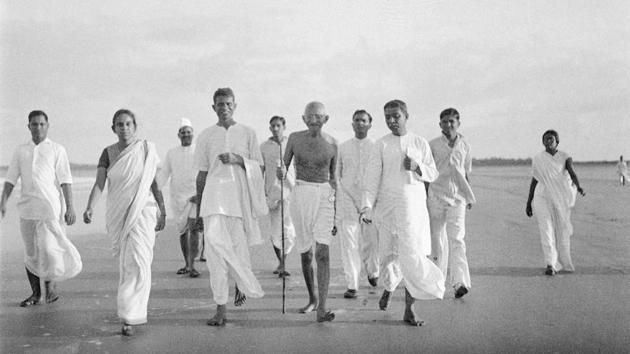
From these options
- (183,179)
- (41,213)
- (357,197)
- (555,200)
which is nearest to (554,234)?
(555,200)

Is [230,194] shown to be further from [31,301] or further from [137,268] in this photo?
[31,301]

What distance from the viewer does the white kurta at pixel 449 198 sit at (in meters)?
6.66

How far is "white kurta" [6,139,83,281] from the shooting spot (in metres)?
6.46

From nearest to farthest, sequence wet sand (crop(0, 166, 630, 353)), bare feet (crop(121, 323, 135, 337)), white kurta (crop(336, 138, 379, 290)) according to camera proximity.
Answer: wet sand (crop(0, 166, 630, 353)) → bare feet (crop(121, 323, 135, 337)) → white kurta (crop(336, 138, 379, 290))

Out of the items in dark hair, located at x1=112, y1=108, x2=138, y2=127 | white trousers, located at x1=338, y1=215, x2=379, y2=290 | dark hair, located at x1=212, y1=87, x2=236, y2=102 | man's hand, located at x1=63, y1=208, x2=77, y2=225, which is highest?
dark hair, located at x1=212, y1=87, x2=236, y2=102

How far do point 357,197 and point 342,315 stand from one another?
207 centimetres

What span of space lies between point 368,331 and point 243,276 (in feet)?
4.61

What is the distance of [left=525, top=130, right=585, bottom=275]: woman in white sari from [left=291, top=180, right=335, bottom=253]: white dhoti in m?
3.87

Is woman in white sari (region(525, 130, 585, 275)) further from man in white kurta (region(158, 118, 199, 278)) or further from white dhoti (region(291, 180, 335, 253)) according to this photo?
man in white kurta (region(158, 118, 199, 278))

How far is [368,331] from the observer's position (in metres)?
5.04

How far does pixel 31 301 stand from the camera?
6211mm

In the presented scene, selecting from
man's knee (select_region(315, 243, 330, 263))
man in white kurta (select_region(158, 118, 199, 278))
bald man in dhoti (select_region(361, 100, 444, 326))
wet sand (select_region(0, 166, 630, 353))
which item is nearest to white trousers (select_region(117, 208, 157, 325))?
wet sand (select_region(0, 166, 630, 353))

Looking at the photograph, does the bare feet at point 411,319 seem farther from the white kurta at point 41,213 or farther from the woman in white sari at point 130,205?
the white kurta at point 41,213

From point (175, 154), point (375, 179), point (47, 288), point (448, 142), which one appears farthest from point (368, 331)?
point (175, 154)
